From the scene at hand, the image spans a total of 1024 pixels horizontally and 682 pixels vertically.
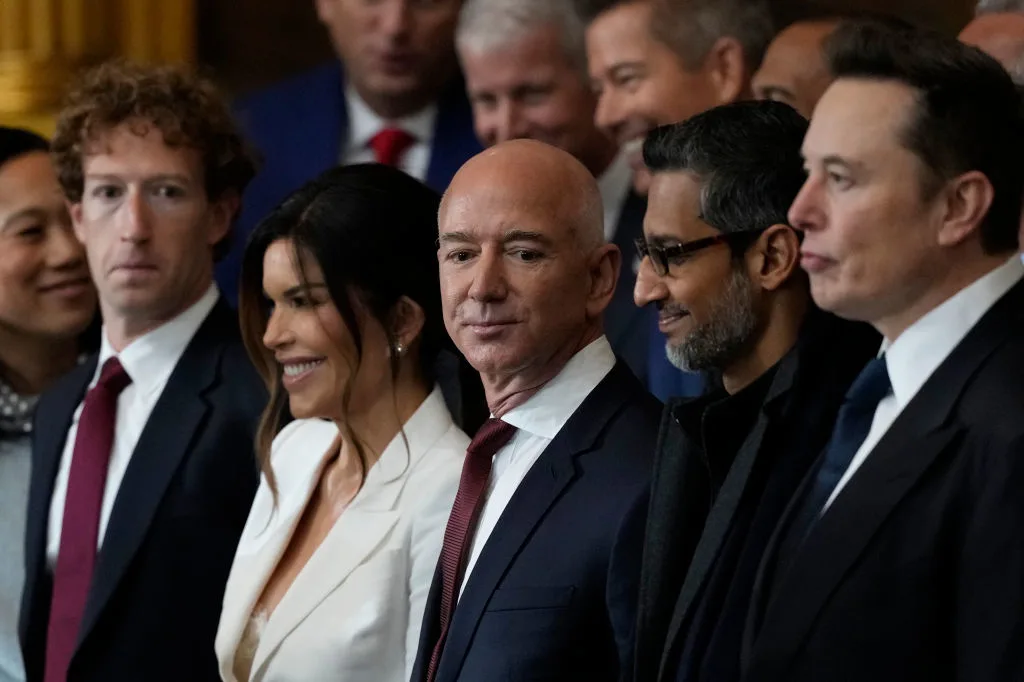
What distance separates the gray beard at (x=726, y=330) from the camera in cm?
275

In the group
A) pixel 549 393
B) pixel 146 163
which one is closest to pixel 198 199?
pixel 146 163

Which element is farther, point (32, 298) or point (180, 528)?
point (32, 298)

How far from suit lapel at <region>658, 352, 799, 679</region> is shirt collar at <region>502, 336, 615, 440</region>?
1.26ft

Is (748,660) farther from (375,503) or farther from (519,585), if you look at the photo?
(375,503)

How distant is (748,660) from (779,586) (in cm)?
11

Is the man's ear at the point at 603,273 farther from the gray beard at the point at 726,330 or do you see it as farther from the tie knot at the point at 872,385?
the tie knot at the point at 872,385

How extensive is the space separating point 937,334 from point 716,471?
47 cm

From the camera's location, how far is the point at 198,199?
12.7 feet

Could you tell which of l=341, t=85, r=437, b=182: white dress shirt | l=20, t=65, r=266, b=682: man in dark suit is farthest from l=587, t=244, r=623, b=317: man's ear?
l=341, t=85, r=437, b=182: white dress shirt

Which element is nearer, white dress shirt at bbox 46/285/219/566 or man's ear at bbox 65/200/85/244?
white dress shirt at bbox 46/285/219/566

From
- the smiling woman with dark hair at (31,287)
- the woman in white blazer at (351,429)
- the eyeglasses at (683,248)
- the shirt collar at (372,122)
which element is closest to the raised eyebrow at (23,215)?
the smiling woman with dark hair at (31,287)

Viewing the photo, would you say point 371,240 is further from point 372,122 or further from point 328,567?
point 372,122

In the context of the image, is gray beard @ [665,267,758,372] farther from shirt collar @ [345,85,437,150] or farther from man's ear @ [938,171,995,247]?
shirt collar @ [345,85,437,150]

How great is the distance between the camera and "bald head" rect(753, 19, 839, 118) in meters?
3.60
